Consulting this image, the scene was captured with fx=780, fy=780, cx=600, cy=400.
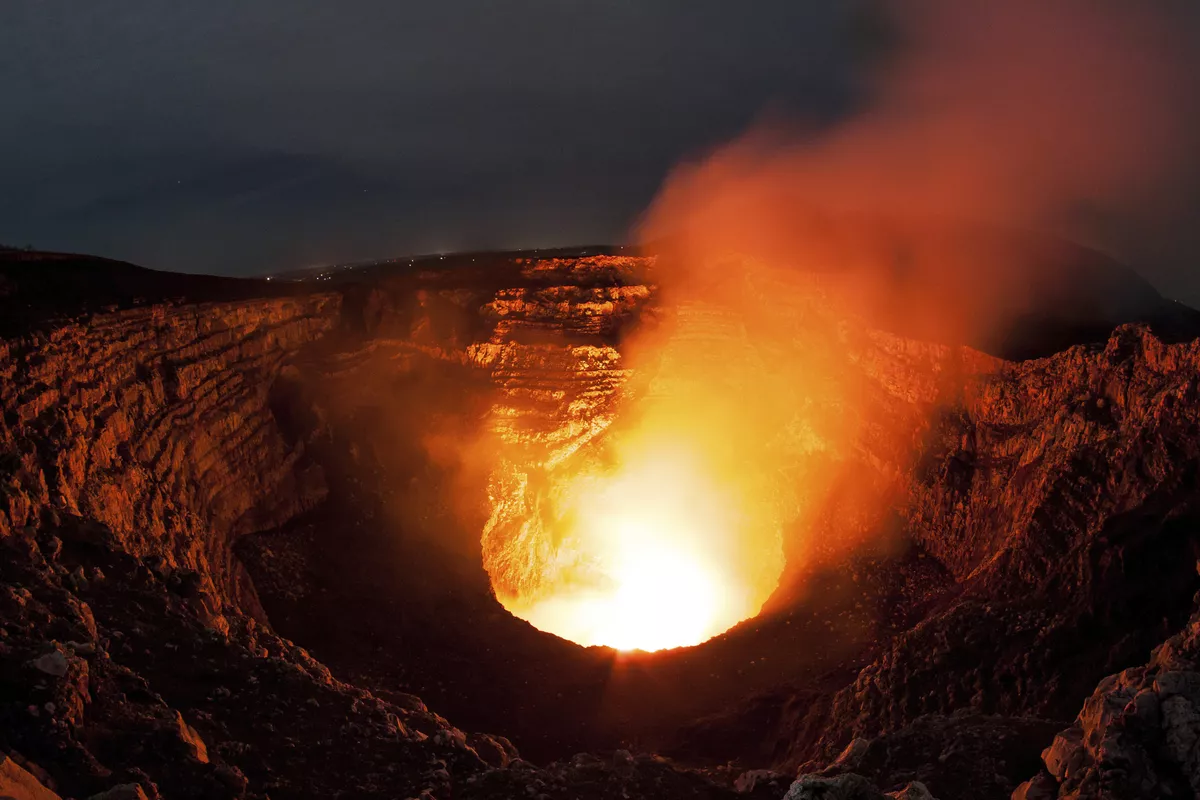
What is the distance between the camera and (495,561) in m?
31.7

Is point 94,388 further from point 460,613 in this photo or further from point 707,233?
point 707,233

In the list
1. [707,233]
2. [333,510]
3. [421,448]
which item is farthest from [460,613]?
[707,233]

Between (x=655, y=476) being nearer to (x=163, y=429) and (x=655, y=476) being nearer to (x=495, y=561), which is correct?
(x=495, y=561)

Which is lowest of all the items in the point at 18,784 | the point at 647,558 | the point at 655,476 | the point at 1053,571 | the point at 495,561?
the point at 18,784

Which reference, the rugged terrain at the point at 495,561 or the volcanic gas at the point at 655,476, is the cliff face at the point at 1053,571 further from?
the volcanic gas at the point at 655,476

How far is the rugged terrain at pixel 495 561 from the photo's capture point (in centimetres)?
997

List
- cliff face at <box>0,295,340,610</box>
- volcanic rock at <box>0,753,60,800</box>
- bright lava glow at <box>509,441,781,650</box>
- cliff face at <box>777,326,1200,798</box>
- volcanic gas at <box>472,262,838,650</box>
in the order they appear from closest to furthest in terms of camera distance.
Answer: volcanic rock at <box>0,753,60,800</box> < cliff face at <box>777,326,1200,798</box> < cliff face at <box>0,295,340,610</box> < volcanic gas at <box>472,262,838,650</box> < bright lava glow at <box>509,441,781,650</box>

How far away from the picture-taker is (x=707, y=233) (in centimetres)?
3966

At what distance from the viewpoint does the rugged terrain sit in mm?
9969

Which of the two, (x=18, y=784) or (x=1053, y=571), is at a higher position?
(x=1053, y=571)

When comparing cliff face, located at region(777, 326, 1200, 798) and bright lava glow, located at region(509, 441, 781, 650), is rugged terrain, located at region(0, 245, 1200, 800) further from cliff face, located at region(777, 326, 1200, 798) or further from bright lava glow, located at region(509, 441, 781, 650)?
bright lava glow, located at region(509, 441, 781, 650)

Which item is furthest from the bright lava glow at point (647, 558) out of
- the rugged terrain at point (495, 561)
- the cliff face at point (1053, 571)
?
Answer: the cliff face at point (1053, 571)

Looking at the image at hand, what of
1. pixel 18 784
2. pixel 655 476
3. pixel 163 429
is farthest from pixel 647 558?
pixel 18 784

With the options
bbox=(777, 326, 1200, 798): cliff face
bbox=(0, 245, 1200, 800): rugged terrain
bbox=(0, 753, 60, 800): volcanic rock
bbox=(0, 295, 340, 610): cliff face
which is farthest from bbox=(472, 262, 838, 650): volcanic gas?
bbox=(0, 753, 60, 800): volcanic rock
